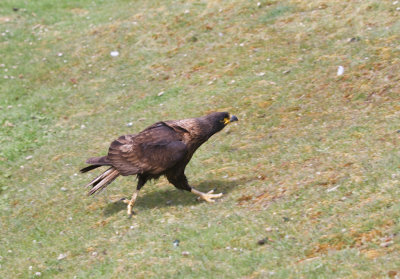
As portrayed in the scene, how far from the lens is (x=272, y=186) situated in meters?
9.77

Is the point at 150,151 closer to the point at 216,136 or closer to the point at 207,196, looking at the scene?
the point at 207,196

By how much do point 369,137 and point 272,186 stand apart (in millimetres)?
2092

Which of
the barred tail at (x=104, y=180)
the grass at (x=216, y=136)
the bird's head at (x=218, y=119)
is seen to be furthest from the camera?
the barred tail at (x=104, y=180)

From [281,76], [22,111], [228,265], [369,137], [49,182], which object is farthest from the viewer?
[22,111]

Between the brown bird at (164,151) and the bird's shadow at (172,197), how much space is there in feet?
0.87

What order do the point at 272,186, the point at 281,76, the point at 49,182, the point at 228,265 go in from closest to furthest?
the point at 228,265 < the point at 272,186 < the point at 49,182 < the point at 281,76

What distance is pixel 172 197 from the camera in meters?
10.5

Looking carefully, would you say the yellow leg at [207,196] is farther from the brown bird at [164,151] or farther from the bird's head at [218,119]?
the bird's head at [218,119]

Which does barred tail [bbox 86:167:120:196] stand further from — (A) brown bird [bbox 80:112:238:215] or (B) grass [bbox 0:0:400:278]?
(B) grass [bbox 0:0:400:278]

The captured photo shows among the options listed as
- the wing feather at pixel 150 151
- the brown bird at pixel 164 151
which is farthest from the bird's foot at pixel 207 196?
the wing feather at pixel 150 151

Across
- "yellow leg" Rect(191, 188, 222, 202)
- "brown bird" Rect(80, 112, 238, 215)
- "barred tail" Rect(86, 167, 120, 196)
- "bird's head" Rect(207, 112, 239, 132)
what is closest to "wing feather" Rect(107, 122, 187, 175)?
"brown bird" Rect(80, 112, 238, 215)

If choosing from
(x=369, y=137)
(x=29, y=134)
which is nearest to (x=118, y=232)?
(x=369, y=137)

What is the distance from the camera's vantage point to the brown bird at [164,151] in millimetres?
9539

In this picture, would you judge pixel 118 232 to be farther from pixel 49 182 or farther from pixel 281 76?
pixel 281 76
